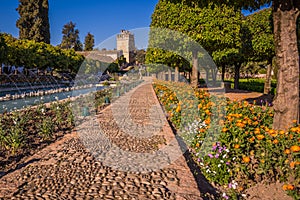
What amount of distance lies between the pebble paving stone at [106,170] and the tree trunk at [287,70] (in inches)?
69.6

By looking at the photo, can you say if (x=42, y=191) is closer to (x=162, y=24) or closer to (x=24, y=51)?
(x=162, y=24)

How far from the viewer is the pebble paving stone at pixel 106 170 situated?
3621mm

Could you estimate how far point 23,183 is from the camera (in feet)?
12.7

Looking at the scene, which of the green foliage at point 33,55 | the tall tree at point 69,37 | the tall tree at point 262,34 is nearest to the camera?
the tall tree at point 262,34

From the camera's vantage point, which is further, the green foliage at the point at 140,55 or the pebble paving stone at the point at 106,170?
the green foliage at the point at 140,55

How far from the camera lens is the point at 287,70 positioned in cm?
458

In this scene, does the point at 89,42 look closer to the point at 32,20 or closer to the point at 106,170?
the point at 32,20

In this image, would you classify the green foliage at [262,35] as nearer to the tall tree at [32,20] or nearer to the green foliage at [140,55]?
the tall tree at [32,20]

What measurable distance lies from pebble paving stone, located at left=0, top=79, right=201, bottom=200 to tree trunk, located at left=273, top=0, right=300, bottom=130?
177cm

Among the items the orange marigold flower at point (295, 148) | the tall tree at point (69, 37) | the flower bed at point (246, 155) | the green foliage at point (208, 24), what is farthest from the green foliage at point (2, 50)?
the tall tree at point (69, 37)

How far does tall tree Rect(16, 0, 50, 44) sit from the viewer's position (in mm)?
44438

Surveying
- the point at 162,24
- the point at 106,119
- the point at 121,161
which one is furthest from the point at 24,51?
the point at 121,161

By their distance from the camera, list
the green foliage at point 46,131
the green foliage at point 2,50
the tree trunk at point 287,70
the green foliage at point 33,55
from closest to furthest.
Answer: the tree trunk at point 287,70 → the green foliage at point 46,131 → the green foliage at point 2,50 → the green foliage at point 33,55

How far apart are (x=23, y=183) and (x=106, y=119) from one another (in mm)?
5220
